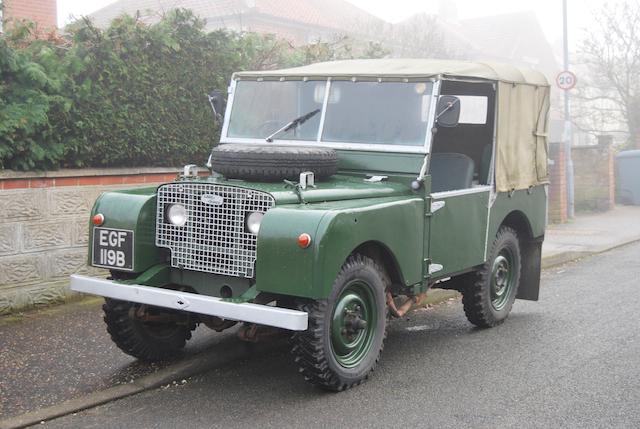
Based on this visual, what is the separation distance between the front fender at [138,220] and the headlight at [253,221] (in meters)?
0.82

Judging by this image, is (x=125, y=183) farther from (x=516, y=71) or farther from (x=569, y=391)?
(x=569, y=391)

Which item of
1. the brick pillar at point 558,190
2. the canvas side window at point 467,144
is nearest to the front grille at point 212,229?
the canvas side window at point 467,144

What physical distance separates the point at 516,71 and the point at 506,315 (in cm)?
222

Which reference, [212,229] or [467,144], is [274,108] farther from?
[467,144]

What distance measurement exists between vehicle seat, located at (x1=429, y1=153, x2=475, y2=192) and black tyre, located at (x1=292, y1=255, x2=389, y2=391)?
1.86 meters

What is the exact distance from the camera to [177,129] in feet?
28.2

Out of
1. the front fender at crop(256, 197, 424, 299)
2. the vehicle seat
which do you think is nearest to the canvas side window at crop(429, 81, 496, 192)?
the vehicle seat

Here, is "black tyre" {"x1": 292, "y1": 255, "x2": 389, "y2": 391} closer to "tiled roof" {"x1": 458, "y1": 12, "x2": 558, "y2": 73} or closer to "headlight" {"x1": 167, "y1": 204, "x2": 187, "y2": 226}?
"headlight" {"x1": 167, "y1": 204, "x2": 187, "y2": 226}

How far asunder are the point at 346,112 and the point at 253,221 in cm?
170

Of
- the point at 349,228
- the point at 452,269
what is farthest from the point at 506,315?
the point at 349,228

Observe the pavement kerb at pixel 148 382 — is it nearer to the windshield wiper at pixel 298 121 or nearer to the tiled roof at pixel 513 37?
the windshield wiper at pixel 298 121

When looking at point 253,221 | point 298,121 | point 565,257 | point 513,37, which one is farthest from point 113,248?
point 513,37

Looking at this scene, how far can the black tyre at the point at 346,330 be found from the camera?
511cm

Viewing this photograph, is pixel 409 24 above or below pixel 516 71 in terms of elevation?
above
